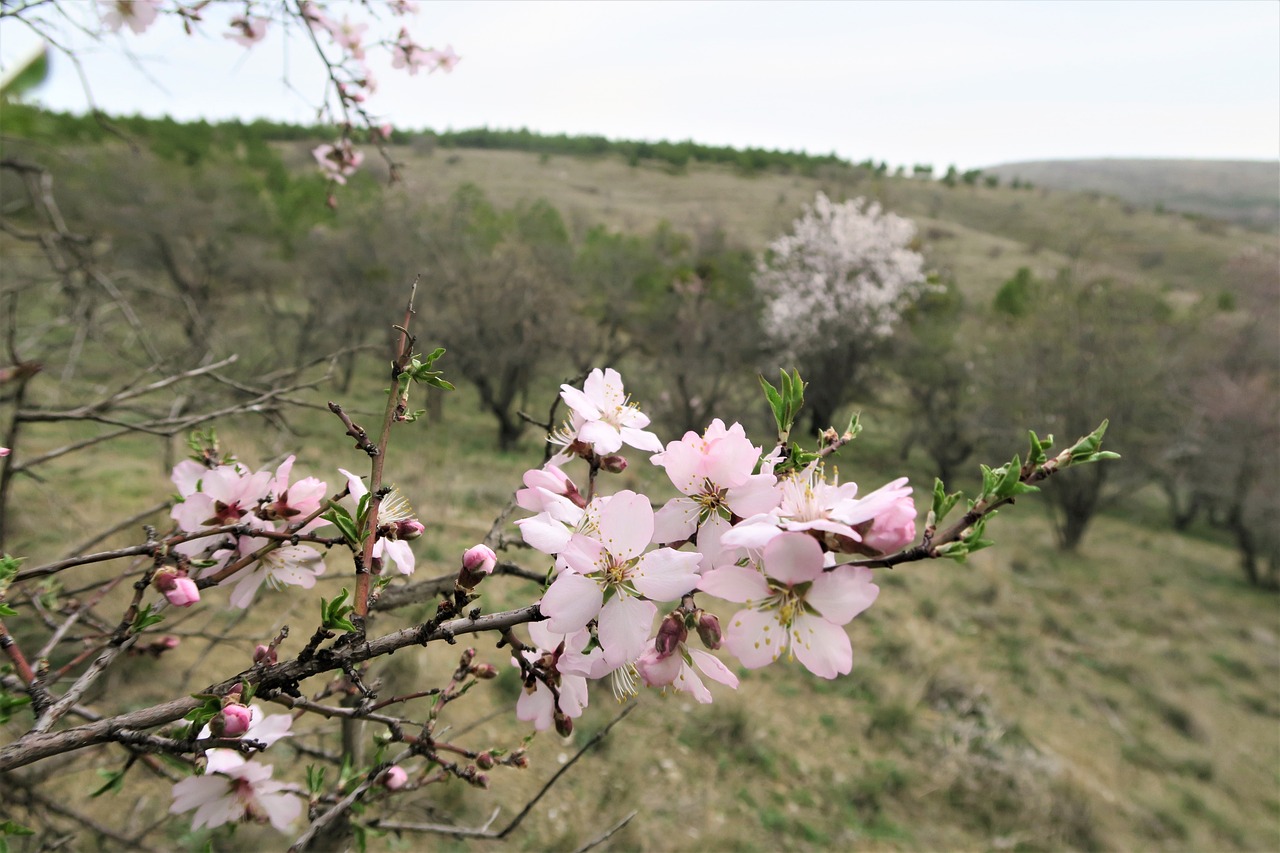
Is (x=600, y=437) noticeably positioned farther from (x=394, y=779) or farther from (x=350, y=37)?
(x=350, y=37)

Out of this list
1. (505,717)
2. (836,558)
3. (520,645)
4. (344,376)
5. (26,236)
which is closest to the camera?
(836,558)

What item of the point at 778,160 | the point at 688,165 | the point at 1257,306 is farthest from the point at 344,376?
the point at 778,160

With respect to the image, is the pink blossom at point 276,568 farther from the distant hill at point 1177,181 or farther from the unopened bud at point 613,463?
the distant hill at point 1177,181

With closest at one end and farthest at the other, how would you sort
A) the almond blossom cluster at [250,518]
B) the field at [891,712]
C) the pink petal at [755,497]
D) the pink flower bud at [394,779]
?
the pink petal at [755,497], the almond blossom cluster at [250,518], the pink flower bud at [394,779], the field at [891,712]

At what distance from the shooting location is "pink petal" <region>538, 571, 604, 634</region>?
760 mm

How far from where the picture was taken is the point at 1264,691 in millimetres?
7359

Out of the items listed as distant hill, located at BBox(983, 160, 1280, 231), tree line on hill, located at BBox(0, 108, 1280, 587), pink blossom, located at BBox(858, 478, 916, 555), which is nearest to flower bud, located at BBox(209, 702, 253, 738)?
pink blossom, located at BBox(858, 478, 916, 555)

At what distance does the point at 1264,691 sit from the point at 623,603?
989 cm

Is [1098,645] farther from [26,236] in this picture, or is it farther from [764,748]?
[26,236]

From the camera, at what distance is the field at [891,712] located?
402 cm

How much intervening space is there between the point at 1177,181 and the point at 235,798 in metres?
117

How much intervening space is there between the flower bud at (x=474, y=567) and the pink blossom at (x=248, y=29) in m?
2.04

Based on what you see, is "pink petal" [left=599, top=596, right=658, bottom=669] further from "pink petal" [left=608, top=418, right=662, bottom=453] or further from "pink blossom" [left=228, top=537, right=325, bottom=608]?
"pink blossom" [left=228, top=537, right=325, bottom=608]

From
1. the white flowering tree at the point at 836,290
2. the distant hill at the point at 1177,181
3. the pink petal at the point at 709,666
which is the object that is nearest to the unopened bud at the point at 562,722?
the pink petal at the point at 709,666
